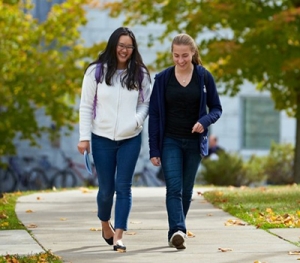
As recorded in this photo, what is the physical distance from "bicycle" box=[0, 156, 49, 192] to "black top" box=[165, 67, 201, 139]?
20381mm

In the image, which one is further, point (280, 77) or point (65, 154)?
point (65, 154)

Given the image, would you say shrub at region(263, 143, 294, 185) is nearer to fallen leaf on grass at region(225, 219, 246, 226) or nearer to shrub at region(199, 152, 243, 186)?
shrub at region(199, 152, 243, 186)

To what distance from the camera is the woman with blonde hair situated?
927 centimetres

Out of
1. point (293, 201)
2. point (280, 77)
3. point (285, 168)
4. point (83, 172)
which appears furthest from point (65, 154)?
point (293, 201)

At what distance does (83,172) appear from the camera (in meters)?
30.0

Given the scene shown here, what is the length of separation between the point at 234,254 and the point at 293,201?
4.39 meters

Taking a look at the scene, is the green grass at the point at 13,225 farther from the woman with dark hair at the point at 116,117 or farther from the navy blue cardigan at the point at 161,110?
the navy blue cardigan at the point at 161,110

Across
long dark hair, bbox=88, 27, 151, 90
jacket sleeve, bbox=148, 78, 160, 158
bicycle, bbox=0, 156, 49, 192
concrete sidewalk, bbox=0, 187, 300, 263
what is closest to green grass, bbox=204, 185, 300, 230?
concrete sidewalk, bbox=0, 187, 300, 263

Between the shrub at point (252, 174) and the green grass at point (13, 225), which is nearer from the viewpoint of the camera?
the green grass at point (13, 225)

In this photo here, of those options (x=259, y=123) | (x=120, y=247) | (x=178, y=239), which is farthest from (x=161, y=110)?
(x=259, y=123)

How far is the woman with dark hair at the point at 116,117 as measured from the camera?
918 centimetres

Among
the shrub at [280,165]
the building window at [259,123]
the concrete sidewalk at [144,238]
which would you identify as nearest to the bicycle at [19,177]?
the building window at [259,123]

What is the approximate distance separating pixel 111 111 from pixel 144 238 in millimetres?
1533

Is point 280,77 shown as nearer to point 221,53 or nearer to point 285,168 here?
point 221,53
